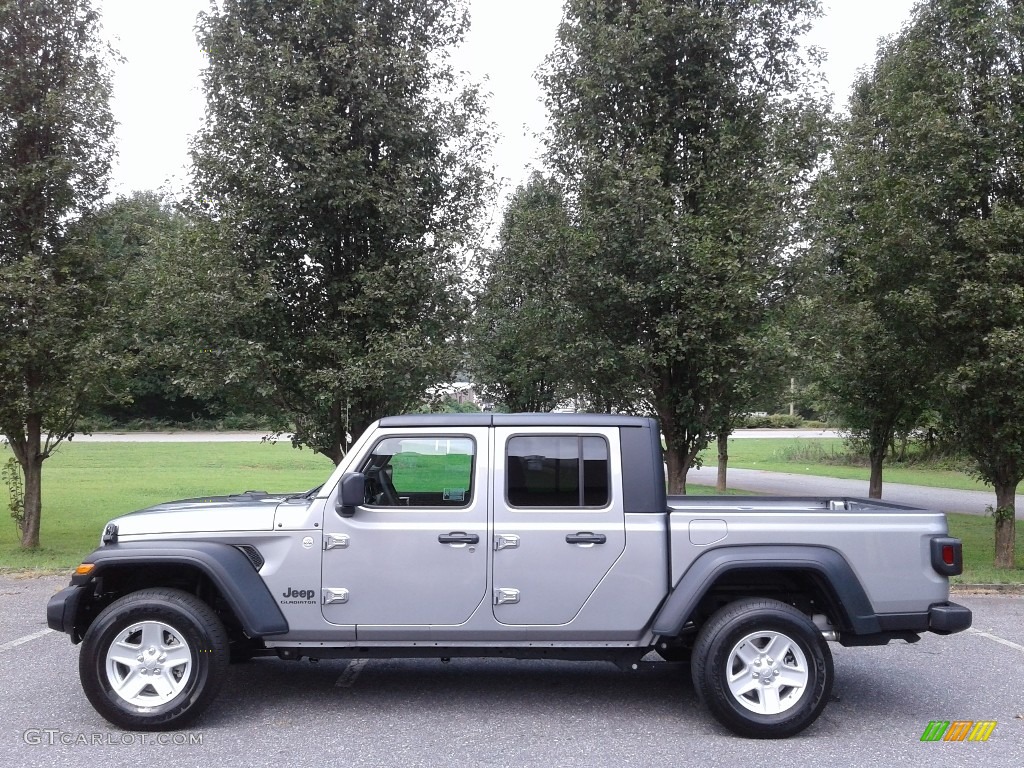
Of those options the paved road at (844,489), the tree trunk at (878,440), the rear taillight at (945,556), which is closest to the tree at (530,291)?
the rear taillight at (945,556)

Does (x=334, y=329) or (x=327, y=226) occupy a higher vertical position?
(x=327, y=226)

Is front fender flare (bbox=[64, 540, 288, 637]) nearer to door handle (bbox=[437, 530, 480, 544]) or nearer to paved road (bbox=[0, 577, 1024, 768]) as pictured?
paved road (bbox=[0, 577, 1024, 768])

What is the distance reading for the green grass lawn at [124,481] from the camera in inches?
494

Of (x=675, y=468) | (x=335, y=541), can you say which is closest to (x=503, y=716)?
(x=335, y=541)

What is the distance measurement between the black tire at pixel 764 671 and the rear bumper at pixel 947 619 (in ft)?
2.10

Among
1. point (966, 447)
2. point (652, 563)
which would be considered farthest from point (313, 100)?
point (966, 447)

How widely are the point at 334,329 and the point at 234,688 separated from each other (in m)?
4.61

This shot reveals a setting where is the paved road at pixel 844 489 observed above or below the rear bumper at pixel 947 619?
below

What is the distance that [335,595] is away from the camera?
5090mm

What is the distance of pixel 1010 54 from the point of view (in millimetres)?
10680

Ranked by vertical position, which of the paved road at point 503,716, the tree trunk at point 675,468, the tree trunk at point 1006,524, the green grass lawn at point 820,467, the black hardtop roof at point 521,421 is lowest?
the green grass lawn at point 820,467

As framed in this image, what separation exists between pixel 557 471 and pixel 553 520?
0.30 m

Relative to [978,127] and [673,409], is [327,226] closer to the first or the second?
[673,409]

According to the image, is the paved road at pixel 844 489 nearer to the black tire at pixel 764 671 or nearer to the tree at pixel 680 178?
the tree at pixel 680 178
